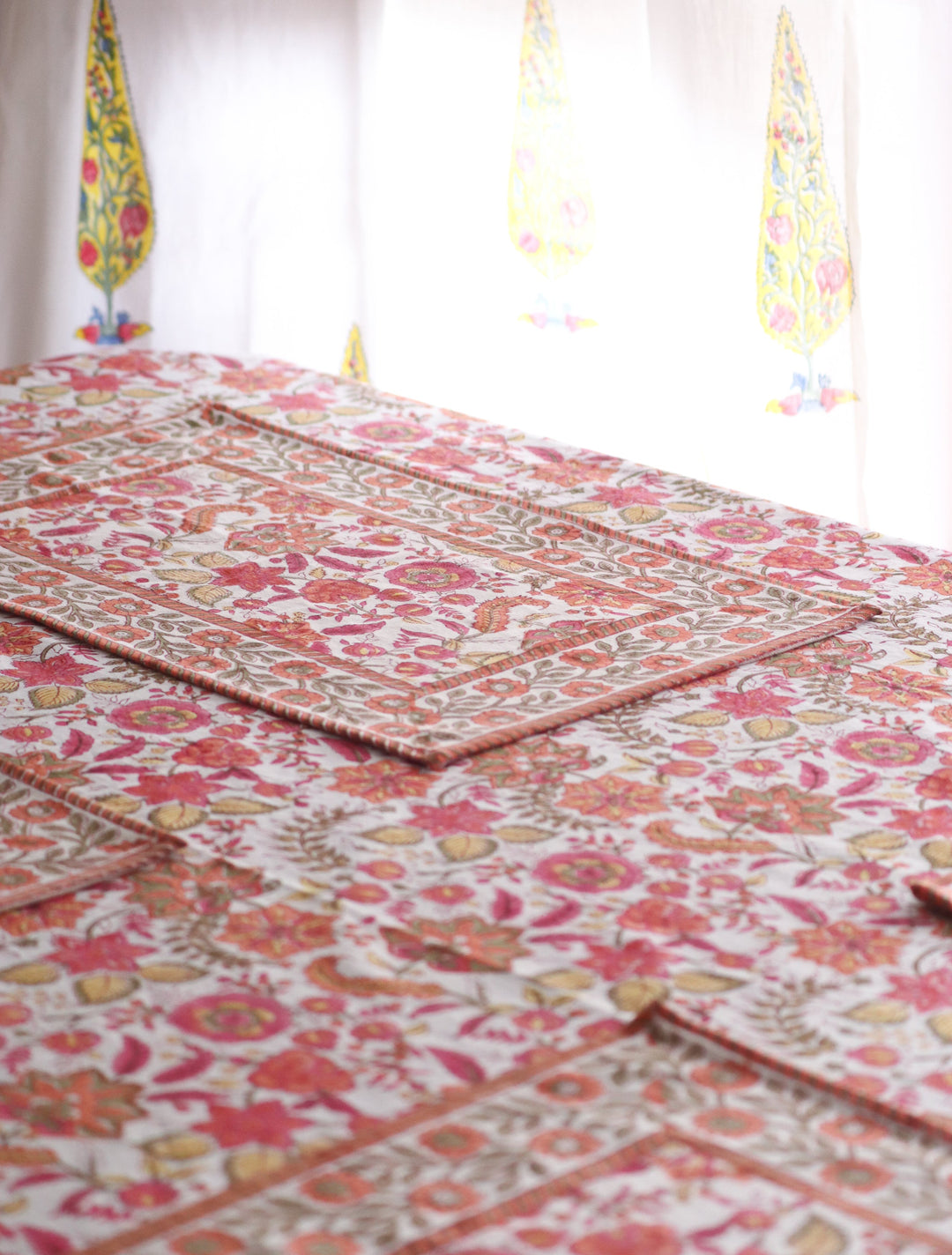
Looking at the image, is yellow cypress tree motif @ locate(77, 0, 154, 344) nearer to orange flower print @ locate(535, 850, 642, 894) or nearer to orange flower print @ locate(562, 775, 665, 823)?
orange flower print @ locate(562, 775, 665, 823)

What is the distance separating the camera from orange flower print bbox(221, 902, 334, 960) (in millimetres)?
1259

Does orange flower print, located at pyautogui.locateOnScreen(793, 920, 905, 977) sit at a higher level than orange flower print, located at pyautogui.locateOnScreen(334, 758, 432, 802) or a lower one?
lower

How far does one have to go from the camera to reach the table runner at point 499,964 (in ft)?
3.28

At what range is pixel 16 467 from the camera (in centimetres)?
237

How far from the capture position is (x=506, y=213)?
3334 millimetres

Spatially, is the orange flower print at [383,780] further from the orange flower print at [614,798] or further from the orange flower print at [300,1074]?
the orange flower print at [300,1074]

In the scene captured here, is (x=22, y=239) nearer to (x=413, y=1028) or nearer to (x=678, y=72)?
(x=678, y=72)

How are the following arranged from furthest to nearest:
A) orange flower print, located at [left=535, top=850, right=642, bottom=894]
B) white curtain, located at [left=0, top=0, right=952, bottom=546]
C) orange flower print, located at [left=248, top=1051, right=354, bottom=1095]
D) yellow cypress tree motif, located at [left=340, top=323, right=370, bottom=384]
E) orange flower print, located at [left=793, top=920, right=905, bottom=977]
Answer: yellow cypress tree motif, located at [left=340, top=323, right=370, bottom=384] < white curtain, located at [left=0, top=0, right=952, bottom=546] < orange flower print, located at [left=535, top=850, right=642, bottom=894] < orange flower print, located at [left=793, top=920, right=905, bottom=977] < orange flower print, located at [left=248, top=1051, right=354, bottom=1095]

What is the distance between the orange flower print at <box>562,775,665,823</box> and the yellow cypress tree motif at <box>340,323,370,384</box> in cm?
219

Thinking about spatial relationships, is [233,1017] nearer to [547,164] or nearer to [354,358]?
[547,164]

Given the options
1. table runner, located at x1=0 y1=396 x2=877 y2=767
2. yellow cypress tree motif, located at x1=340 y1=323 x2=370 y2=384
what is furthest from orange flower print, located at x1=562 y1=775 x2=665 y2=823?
yellow cypress tree motif, located at x1=340 y1=323 x2=370 y2=384

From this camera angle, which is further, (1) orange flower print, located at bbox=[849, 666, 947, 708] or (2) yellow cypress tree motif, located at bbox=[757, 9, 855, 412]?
(2) yellow cypress tree motif, located at bbox=[757, 9, 855, 412]

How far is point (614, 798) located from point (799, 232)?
165cm

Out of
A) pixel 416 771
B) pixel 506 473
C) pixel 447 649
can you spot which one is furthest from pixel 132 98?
pixel 416 771
